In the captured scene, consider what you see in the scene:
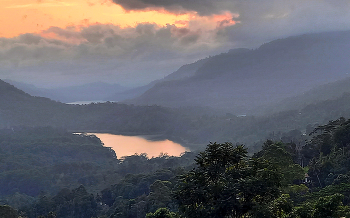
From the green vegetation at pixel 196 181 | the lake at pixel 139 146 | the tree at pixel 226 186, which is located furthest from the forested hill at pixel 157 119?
the tree at pixel 226 186

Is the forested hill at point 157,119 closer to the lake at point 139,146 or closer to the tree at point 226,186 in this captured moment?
the lake at point 139,146

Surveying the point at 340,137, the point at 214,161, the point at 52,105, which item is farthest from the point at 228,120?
the point at 214,161

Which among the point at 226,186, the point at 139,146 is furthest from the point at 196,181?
the point at 139,146

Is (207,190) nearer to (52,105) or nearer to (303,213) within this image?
(303,213)

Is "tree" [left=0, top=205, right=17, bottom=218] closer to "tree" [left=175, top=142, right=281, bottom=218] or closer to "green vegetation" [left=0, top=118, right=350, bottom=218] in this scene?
"green vegetation" [left=0, top=118, right=350, bottom=218]

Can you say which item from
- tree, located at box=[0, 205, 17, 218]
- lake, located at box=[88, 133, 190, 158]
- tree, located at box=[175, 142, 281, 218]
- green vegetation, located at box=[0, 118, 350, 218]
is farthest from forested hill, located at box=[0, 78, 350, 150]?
tree, located at box=[175, 142, 281, 218]

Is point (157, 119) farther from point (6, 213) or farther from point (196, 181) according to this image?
point (196, 181)
